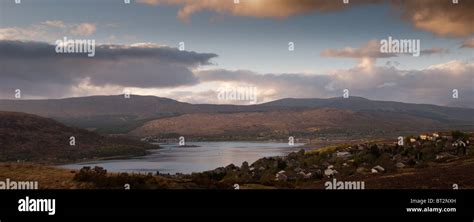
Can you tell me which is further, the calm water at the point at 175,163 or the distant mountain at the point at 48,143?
the distant mountain at the point at 48,143

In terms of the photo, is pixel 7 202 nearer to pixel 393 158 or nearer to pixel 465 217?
pixel 465 217

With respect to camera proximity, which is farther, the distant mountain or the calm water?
the distant mountain

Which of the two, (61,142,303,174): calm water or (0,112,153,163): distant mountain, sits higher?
(0,112,153,163): distant mountain

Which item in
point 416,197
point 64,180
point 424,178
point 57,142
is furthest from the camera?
point 57,142

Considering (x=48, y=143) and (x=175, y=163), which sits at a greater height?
(x=48, y=143)

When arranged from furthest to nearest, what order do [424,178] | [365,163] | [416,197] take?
[365,163], [424,178], [416,197]

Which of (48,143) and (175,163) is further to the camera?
(48,143)

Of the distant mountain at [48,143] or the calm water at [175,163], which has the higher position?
the distant mountain at [48,143]

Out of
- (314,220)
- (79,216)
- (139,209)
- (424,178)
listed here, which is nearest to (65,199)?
(79,216)
